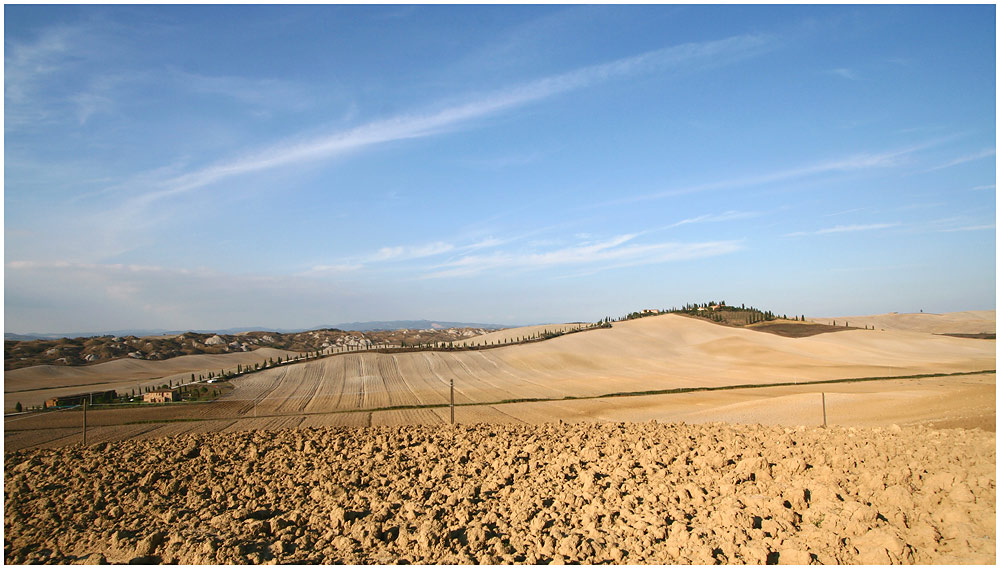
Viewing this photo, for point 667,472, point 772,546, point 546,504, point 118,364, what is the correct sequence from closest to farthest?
point 772,546
point 546,504
point 667,472
point 118,364

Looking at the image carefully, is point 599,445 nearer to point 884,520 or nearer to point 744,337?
point 884,520

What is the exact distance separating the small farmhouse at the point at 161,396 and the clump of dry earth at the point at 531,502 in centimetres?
2040

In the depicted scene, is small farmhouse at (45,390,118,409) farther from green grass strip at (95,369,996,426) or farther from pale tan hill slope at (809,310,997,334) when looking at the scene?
pale tan hill slope at (809,310,997,334)

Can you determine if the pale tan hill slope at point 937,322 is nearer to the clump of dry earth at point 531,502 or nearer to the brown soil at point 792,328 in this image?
the brown soil at point 792,328

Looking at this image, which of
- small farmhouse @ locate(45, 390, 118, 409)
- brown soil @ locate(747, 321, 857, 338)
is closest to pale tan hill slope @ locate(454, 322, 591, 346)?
brown soil @ locate(747, 321, 857, 338)

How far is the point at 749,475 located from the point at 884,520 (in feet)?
8.47

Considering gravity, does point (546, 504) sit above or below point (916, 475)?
below

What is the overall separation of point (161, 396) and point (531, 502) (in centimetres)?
3175

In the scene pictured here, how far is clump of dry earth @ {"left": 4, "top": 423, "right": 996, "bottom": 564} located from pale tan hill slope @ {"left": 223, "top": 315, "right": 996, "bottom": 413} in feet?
57.9

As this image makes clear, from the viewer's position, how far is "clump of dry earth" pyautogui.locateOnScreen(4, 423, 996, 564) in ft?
24.1

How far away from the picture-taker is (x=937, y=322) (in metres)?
100

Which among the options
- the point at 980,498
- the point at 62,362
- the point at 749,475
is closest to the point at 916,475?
the point at 980,498

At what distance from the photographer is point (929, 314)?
4424 inches

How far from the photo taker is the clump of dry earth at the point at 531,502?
289 inches
